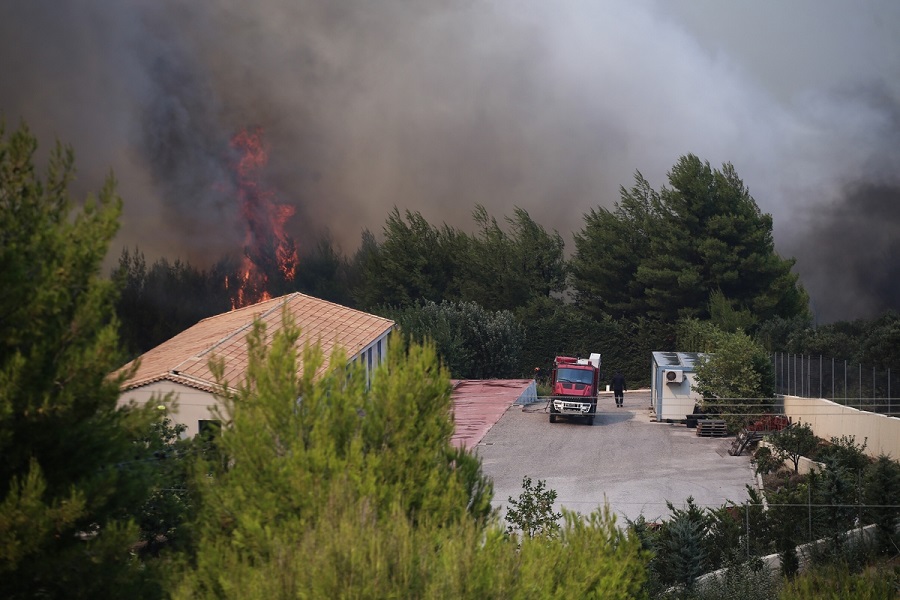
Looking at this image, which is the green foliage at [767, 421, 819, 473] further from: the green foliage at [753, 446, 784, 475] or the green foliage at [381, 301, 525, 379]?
the green foliage at [381, 301, 525, 379]

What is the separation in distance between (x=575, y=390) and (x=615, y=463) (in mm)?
7690

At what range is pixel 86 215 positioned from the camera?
10.3 meters

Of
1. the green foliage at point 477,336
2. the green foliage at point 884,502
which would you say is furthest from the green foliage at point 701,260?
the green foliage at point 884,502

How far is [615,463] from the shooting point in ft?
111

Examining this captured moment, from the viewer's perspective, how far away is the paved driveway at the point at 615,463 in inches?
1143

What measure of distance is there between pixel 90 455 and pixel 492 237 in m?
62.2

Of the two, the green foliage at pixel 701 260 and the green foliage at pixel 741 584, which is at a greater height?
the green foliage at pixel 701 260

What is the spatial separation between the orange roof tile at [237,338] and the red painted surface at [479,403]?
505 centimetres

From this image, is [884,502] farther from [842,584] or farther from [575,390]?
[575,390]

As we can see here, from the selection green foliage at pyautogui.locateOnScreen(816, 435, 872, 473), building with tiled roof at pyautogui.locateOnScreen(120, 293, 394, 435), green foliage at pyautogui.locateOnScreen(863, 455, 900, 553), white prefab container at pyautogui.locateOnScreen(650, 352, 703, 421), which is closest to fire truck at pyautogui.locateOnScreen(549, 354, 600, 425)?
white prefab container at pyautogui.locateOnScreen(650, 352, 703, 421)

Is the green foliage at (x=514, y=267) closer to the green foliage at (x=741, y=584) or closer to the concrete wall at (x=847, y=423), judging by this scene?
the concrete wall at (x=847, y=423)

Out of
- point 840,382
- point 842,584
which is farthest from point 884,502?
point 840,382

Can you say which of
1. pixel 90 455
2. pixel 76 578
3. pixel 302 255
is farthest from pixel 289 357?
A: pixel 302 255

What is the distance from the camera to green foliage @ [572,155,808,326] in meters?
62.0
